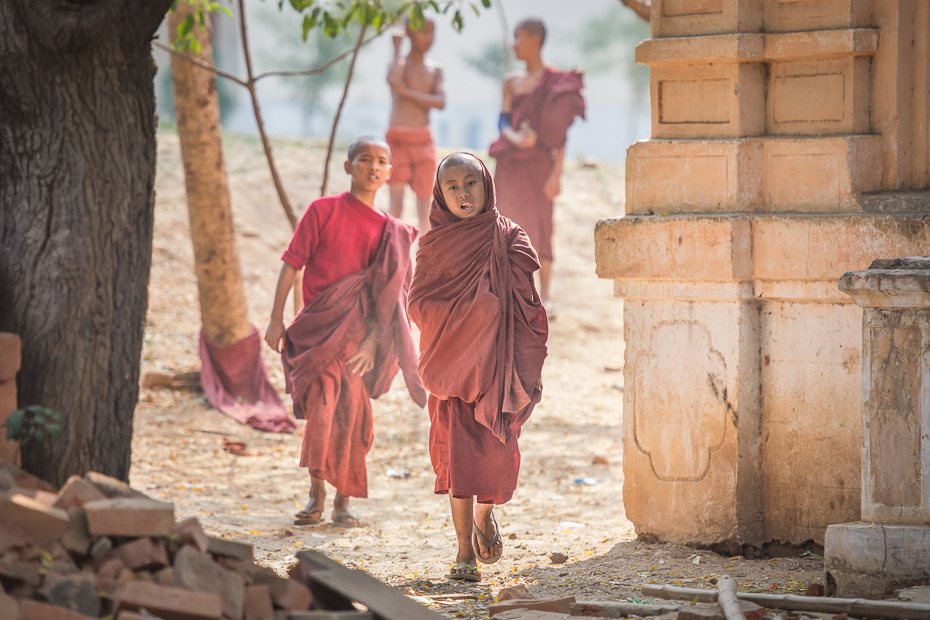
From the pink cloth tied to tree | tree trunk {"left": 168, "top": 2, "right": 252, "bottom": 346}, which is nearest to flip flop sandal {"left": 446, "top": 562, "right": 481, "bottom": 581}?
the pink cloth tied to tree

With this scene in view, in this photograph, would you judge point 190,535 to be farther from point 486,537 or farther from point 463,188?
point 463,188

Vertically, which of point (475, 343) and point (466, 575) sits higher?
point (475, 343)

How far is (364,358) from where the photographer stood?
5.40 metres

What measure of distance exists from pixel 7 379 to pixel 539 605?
77.8 inches

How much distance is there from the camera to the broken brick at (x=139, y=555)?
266 cm

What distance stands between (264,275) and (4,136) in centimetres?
768

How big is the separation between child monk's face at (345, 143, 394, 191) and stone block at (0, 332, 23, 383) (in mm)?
2530

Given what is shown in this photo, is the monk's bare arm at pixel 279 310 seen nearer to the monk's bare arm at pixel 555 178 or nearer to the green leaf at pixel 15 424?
the green leaf at pixel 15 424

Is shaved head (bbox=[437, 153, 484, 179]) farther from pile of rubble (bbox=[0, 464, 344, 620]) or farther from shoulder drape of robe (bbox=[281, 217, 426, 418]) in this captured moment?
pile of rubble (bbox=[0, 464, 344, 620])

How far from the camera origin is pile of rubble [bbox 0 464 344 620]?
252cm

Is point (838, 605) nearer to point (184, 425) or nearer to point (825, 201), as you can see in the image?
point (825, 201)

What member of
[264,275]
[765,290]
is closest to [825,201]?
[765,290]

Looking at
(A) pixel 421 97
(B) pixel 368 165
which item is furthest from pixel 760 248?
(A) pixel 421 97

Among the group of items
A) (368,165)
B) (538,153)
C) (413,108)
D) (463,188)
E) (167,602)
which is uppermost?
(413,108)
